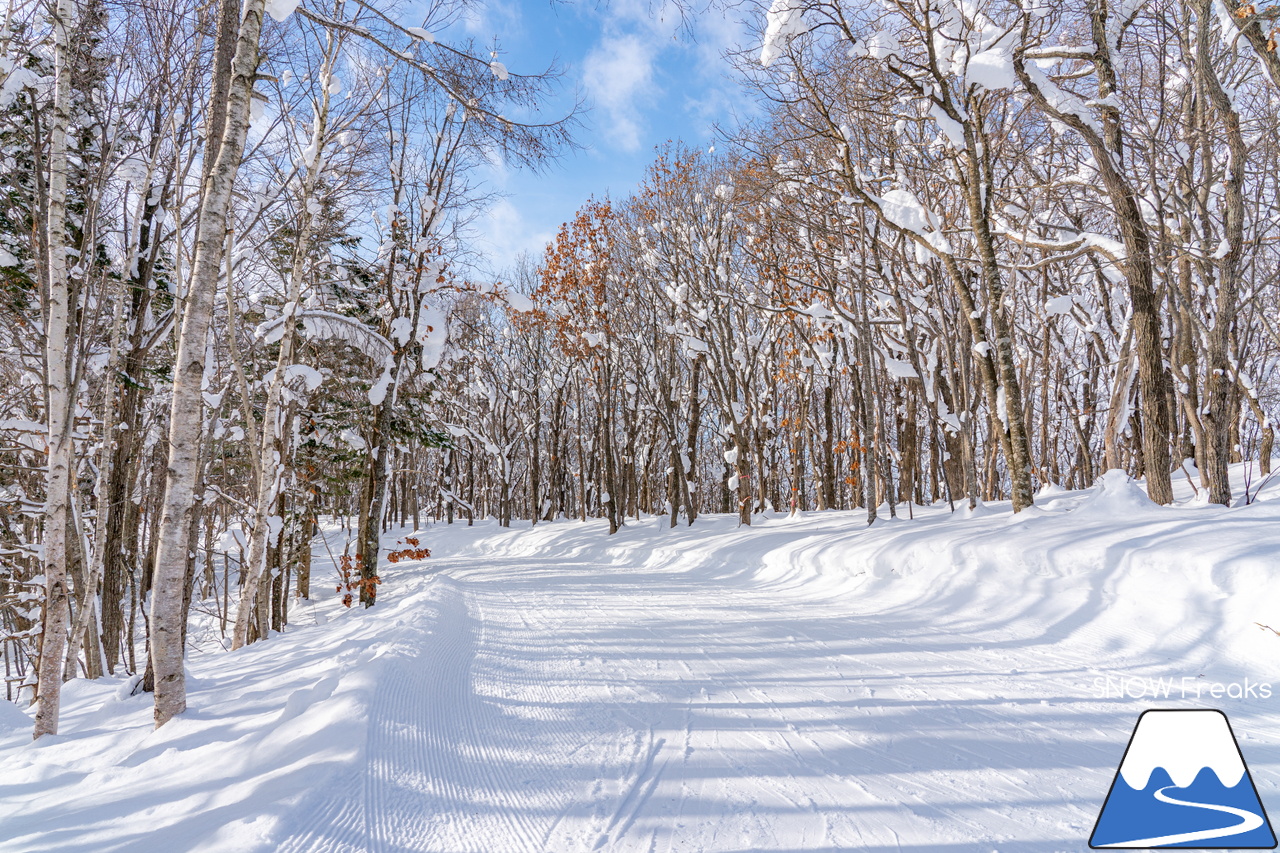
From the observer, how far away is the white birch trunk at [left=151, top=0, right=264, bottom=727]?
12.9 feet

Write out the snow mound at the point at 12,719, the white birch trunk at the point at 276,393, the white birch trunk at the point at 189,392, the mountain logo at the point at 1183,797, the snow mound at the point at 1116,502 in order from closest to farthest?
the mountain logo at the point at 1183,797
the white birch trunk at the point at 189,392
the snow mound at the point at 12,719
the snow mound at the point at 1116,502
the white birch trunk at the point at 276,393

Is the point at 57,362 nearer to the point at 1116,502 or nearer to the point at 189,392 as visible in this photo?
the point at 189,392

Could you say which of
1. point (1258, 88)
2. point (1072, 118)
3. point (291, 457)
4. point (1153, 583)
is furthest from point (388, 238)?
point (1258, 88)

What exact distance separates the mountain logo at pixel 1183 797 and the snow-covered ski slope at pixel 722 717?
0.09 m

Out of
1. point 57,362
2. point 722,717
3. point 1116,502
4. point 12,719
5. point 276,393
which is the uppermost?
point 276,393

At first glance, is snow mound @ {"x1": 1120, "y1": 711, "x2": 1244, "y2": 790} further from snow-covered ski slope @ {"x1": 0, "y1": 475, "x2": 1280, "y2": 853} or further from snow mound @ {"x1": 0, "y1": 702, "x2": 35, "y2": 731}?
snow mound @ {"x1": 0, "y1": 702, "x2": 35, "y2": 731}

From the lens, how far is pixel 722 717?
3389mm

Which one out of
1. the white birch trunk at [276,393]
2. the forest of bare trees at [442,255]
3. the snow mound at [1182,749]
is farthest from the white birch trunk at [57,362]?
the snow mound at [1182,749]

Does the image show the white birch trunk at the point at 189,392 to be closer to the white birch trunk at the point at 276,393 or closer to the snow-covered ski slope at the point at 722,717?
the snow-covered ski slope at the point at 722,717

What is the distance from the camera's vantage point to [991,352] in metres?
8.71

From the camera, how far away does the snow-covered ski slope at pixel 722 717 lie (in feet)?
7.78

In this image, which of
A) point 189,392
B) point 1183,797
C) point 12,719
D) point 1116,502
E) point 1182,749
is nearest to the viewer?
point 1183,797

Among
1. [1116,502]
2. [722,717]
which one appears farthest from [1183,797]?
[1116,502]

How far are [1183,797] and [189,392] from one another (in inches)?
223
